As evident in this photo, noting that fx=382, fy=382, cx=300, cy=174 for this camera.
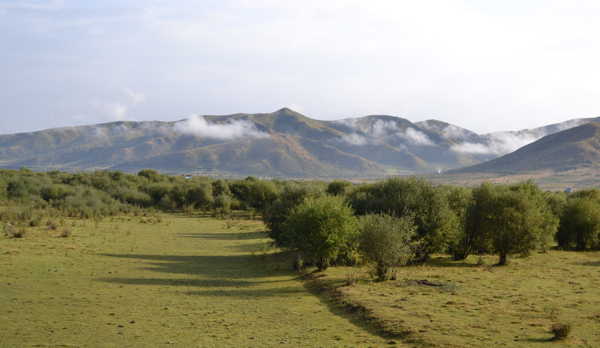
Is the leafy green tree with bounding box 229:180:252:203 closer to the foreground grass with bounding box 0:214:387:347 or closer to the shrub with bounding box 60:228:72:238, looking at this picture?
the foreground grass with bounding box 0:214:387:347

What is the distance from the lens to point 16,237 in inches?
969

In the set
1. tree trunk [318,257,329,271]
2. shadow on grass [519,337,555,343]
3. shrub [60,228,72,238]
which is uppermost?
shrub [60,228,72,238]

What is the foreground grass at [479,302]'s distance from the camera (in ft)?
36.7

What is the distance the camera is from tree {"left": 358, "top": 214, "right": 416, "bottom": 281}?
1842 cm

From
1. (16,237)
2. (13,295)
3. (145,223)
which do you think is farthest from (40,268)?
(145,223)

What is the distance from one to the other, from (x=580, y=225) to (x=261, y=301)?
3155 cm

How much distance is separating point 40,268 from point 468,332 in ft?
62.4

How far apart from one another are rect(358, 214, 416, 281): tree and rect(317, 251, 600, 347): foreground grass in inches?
35.7

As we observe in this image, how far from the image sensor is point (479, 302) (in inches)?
603

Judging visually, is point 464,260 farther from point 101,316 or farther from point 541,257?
point 101,316

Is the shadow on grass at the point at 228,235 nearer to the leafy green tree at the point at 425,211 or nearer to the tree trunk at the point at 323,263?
the tree trunk at the point at 323,263

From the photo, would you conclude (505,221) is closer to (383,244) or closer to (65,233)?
(383,244)

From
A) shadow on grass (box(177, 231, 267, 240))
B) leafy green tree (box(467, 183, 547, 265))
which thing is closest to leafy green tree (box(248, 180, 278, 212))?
shadow on grass (box(177, 231, 267, 240))

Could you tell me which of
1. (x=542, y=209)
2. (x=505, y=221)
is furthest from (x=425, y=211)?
(x=542, y=209)
